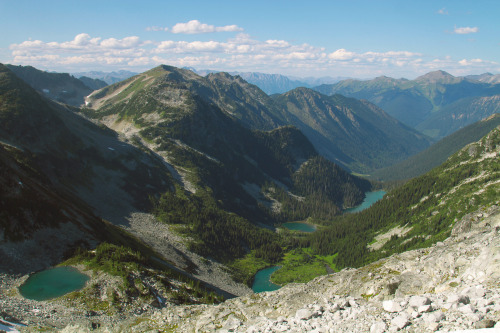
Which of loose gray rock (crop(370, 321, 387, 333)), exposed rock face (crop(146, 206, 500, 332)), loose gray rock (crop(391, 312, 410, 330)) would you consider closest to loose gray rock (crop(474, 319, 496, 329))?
exposed rock face (crop(146, 206, 500, 332))

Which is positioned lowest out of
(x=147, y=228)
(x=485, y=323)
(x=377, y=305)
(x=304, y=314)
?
(x=147, y=228)

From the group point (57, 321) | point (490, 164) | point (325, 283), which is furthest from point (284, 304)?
point (490, 164)

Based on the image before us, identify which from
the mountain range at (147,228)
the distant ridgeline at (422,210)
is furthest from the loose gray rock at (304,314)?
the distant ridgeline at (422,210)

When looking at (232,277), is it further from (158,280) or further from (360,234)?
(360,234)

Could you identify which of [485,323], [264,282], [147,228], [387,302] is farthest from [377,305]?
[264,282]

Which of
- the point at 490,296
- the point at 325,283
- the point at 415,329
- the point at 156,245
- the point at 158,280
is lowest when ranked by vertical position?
the point at 156,245

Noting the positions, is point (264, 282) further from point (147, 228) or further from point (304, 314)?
point (304, 314)

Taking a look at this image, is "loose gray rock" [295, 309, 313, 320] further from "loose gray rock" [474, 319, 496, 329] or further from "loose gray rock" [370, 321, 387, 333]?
"loose gray rock" [474, 319, 496, 329]
